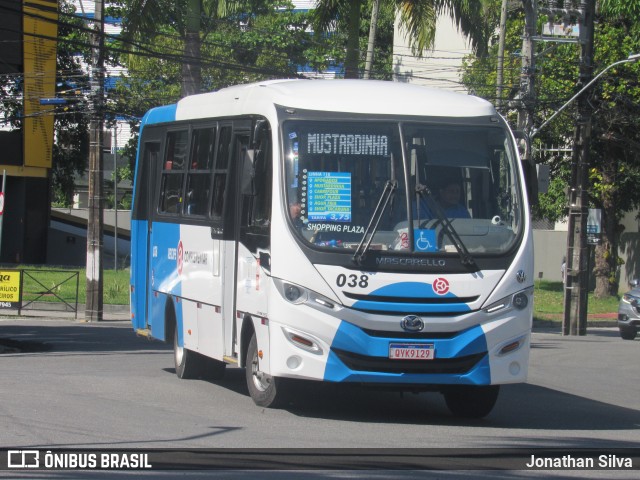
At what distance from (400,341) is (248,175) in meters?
2.36

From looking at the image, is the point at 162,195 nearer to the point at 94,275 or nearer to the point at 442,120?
the point at 442,120

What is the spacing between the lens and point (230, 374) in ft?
49.1

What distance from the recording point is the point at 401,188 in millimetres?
Answer: 10719

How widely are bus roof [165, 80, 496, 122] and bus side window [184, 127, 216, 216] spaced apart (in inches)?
50.1

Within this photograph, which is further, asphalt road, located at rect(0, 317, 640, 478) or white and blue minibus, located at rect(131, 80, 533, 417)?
white and blue minibus, located at rect(131, 80, 533, 417)

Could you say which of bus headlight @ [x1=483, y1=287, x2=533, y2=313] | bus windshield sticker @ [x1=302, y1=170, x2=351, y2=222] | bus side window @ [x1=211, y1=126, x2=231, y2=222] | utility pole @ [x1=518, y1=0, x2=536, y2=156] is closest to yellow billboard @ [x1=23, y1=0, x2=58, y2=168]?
utility pole @ [x1=518, y1=0, x2=536, y2=156]

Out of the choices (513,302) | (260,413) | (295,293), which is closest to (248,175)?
(295,293)

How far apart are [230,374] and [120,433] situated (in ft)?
18.0

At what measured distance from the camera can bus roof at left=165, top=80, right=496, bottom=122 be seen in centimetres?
1105

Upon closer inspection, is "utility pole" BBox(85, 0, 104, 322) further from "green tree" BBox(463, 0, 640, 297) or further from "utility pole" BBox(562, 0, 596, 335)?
"green tree" BBox(463, 0, 640, 297)

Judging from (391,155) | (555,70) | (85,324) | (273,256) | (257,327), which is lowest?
(85,324)

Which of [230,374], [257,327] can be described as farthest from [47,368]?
[257,327]

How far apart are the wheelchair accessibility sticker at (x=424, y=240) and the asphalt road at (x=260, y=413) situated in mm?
1727

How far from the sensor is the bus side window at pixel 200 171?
12984 millimetres
